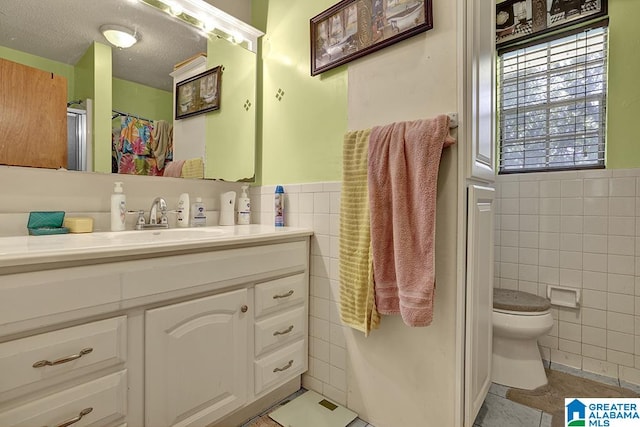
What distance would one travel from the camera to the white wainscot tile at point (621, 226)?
1.69m

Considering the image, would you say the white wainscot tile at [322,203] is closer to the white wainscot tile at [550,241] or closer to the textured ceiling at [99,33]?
the textured ceiling at [99,33]

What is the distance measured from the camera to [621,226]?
1.72 metres

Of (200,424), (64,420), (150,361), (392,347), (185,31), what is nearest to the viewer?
(64,420)

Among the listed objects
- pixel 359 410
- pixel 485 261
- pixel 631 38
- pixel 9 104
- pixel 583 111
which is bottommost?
pixel 359 410

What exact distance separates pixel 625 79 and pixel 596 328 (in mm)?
1381

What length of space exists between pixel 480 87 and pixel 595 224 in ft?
3.95

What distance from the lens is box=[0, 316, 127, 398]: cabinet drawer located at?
766 millimetres

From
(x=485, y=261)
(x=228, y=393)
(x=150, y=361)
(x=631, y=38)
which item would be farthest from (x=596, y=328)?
(x=150, y=361)

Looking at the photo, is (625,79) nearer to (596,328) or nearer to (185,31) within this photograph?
(596,328)

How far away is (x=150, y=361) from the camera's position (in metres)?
1.00

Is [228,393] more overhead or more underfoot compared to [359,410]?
more overhead

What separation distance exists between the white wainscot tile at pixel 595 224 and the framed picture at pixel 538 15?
3.73ft

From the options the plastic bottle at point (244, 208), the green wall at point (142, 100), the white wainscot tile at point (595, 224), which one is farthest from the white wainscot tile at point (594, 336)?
the green wall at point (142, 100)

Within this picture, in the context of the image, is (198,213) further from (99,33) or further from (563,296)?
(563,296)
